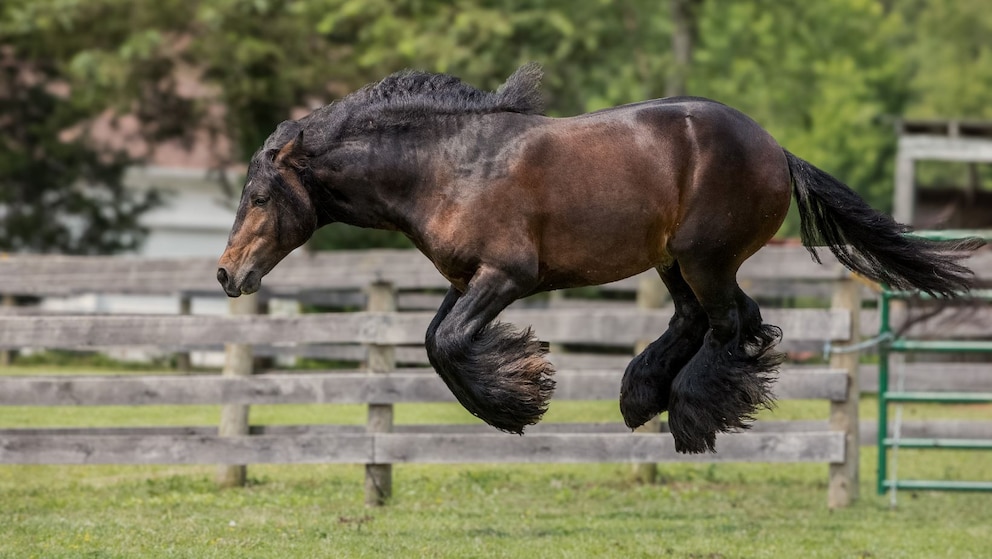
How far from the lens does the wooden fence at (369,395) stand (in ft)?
29.6

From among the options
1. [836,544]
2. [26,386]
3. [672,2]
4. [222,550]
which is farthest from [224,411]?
[672,2]

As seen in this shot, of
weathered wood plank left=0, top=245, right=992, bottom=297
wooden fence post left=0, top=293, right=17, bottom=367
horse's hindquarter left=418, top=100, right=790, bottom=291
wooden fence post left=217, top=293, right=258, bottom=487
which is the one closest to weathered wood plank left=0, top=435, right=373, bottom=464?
wooden fence post left=217, top=293, right=258, bottom=487

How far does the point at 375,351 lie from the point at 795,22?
19.9m

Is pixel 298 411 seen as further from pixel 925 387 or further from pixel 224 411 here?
pixel 925 387

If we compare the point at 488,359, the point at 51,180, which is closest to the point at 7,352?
the point at 51,180

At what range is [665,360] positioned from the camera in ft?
22.1

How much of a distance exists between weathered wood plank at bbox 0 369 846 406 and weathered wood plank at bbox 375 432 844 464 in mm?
302

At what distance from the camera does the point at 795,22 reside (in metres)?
27.4

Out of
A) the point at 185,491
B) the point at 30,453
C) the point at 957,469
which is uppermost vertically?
the point at 30,453

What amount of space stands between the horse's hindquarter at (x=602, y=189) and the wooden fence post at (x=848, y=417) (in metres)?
4.14

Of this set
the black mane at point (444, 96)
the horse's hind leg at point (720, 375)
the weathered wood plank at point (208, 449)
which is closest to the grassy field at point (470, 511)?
the weathered wood plank at point (208, 449)

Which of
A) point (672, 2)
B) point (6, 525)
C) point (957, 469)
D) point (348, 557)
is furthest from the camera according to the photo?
point (672, 2)

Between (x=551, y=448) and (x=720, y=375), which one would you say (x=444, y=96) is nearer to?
(x=720, y=375)

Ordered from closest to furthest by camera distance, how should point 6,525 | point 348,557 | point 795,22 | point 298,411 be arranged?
point 348,557 < point 6,525 < point 298,411 < point 795,22
